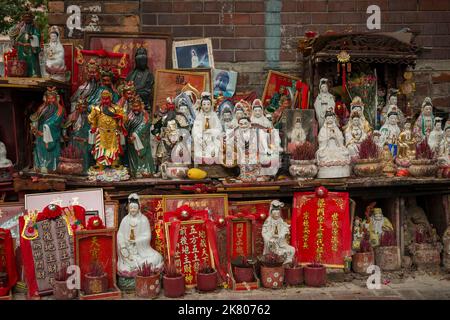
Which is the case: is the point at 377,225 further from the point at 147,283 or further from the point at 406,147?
the point at 147,283

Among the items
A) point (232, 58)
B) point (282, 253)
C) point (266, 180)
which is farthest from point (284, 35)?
point (282, 253)

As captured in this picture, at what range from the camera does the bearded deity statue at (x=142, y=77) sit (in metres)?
7.24

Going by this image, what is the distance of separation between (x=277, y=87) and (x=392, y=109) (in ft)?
5.49

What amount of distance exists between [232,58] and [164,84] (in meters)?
1.25

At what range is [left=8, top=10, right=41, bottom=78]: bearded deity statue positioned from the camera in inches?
265

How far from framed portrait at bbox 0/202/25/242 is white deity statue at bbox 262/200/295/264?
2.75 m

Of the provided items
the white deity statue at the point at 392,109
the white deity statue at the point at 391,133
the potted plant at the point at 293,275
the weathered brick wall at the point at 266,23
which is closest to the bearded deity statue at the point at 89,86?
the weathered brick wall at the point at 266,23

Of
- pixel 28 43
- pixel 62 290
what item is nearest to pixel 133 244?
pixel 62 290

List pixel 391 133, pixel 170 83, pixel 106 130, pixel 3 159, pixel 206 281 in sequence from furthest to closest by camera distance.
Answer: pixel 170 83 < pixel 391 133 < pixel 3 159 < pixel 106 130 < pixel 206 281

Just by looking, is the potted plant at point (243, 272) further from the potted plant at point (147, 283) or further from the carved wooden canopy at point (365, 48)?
the carved wooden canopy at point (365, 48)

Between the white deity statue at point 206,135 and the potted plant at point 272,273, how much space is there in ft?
4.67

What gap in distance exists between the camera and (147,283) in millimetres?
5379

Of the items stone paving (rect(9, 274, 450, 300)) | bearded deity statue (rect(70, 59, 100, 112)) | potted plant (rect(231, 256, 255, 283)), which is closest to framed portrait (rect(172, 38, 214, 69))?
bearded deity statue (rect(70, 59, 100, 112))

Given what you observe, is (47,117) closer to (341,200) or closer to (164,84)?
(164,84)
